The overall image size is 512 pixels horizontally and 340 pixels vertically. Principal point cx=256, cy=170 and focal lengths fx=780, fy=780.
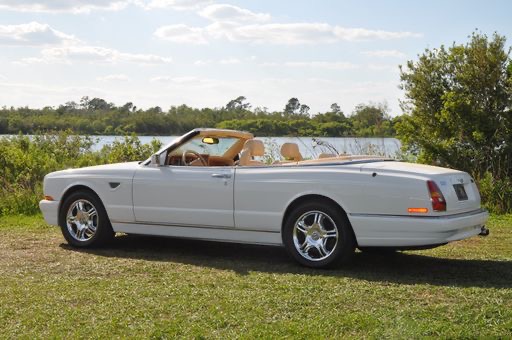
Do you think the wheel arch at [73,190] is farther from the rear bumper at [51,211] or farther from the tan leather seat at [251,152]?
the tan leather seat at [251,152]

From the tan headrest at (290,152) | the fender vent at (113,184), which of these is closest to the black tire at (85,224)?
the fender vent at (113,184)

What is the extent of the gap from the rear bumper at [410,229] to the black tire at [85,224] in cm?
317

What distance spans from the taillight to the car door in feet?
7.03

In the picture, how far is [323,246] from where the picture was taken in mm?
7730

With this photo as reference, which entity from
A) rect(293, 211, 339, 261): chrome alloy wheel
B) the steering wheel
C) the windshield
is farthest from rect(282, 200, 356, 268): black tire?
the windshield

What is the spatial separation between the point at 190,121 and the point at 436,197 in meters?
17.0

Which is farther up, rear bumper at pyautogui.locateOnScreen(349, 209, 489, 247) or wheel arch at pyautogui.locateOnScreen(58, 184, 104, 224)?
wheel arch at pyautogui.locateOnScreen(58, 184, 104, 224)

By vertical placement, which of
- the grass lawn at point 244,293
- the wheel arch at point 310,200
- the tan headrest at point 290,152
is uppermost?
the tan headrest at point 290,152

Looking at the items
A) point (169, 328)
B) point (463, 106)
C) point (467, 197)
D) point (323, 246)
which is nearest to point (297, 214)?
point (323, 246)

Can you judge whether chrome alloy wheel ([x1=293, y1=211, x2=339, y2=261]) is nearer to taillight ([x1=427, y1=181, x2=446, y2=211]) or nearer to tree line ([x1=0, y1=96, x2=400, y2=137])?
taillight ([x1=427, y1=181, x2=446, y2=211])

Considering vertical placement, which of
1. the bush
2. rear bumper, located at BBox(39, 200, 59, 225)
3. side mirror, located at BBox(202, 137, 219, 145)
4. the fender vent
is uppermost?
side mirror, located at BBox(202, 137, 219, 145)

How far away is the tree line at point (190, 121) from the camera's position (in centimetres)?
1638

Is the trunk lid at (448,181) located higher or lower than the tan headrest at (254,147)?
lower

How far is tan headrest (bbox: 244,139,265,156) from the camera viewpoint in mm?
8797
